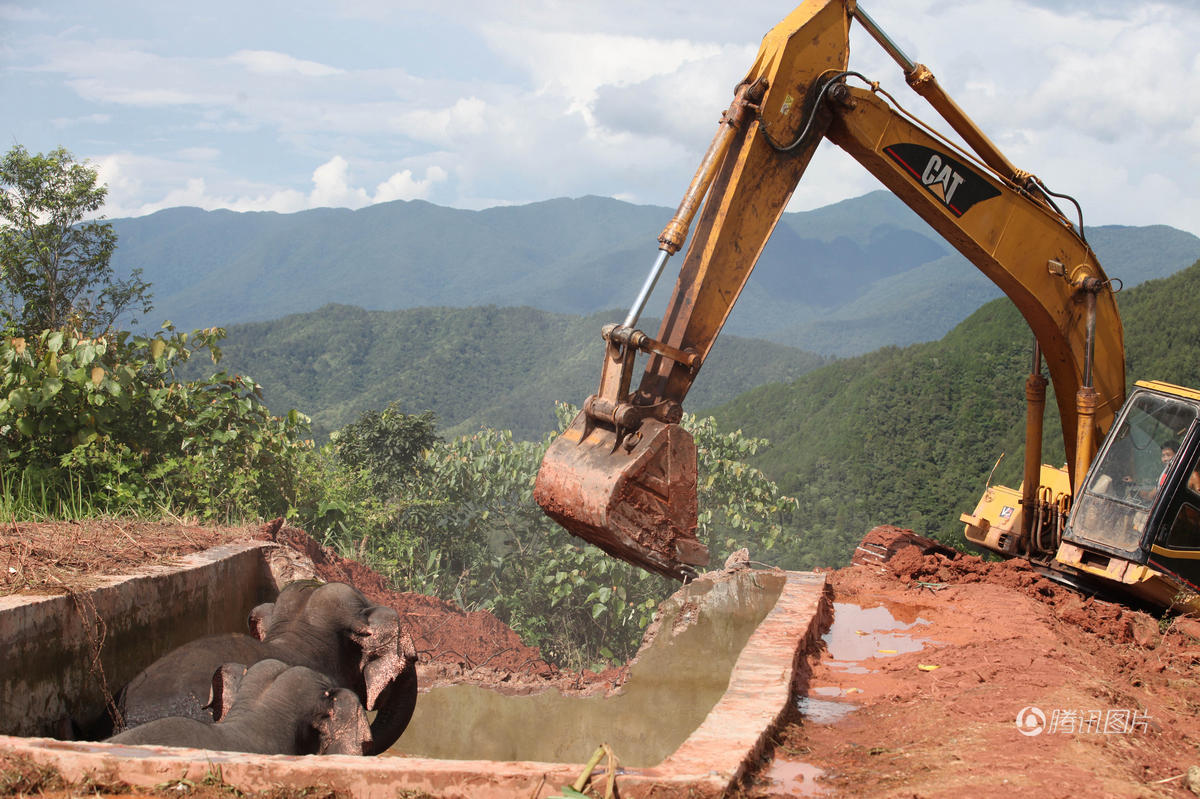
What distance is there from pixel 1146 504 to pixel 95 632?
6234mm

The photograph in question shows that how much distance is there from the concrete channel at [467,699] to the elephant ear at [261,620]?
0.55 metres

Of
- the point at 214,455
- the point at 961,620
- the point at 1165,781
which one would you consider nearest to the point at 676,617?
the point at 961,620

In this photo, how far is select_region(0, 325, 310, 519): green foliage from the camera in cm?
719

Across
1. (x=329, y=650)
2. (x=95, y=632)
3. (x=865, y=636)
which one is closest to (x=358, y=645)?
(x=329, y=650)

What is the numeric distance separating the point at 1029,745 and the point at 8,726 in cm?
398

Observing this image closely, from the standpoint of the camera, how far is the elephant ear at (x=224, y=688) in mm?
3797

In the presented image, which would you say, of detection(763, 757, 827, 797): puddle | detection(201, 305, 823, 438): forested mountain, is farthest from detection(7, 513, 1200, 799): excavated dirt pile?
detection(201, 305, 823, 438): forested mountain

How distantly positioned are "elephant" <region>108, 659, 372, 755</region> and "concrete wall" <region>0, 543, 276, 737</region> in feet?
2.74

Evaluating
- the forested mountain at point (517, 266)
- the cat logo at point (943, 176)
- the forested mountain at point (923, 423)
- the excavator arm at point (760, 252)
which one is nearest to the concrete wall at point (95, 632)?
the excavator arm at point (760, 252)

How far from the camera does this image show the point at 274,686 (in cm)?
374

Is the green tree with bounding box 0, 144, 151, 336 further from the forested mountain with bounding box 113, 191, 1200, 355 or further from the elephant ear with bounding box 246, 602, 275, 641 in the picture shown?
the forested mountain with bounding box 113, 191, 1200, 355

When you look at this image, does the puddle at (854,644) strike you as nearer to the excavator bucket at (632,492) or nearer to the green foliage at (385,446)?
the excavator bucket at (632,492)

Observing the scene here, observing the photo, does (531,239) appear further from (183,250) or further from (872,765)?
(872,765)

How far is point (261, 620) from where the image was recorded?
4.76 m
